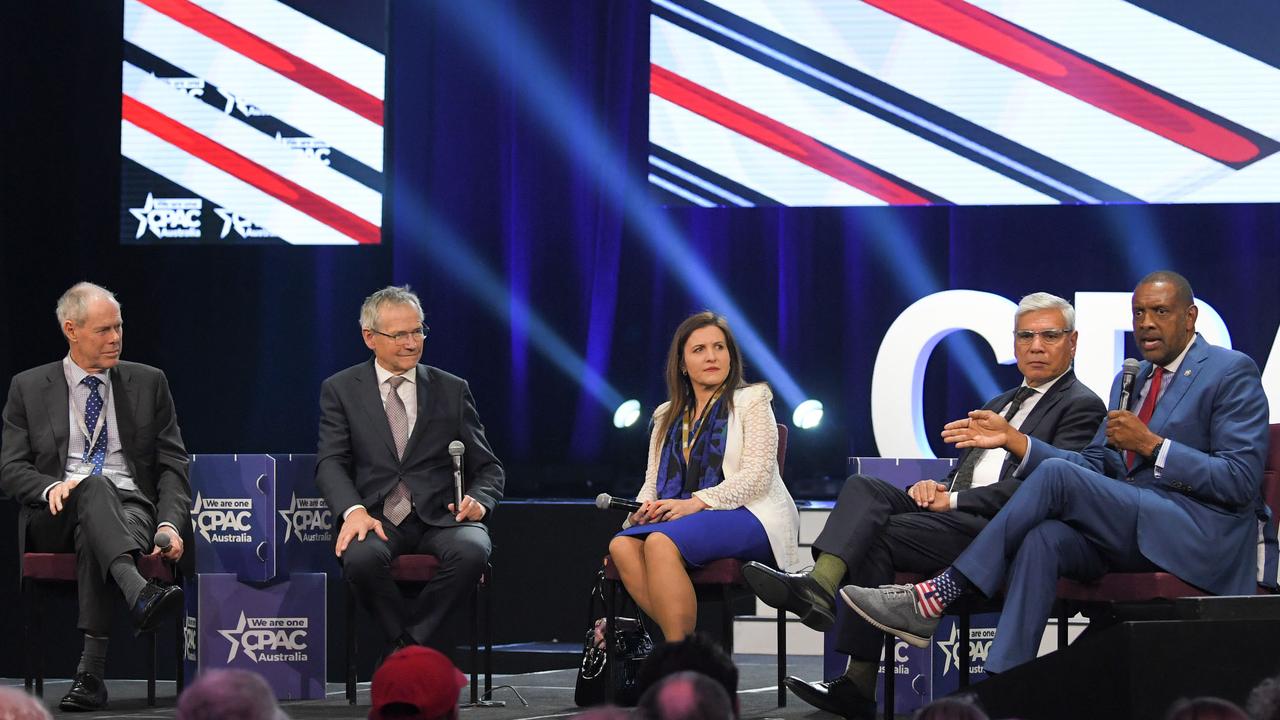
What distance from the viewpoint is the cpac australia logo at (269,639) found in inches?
A: 181

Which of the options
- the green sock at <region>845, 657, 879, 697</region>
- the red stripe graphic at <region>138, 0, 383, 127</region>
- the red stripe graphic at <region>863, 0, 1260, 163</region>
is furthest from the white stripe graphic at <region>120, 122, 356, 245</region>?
the green sock at <region>845, 657, 879, 697</region>

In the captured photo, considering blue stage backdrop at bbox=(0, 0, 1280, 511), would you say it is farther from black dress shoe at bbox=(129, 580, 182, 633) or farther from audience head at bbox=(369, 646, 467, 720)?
audience head at bbox=(369, 646, 467, 720)

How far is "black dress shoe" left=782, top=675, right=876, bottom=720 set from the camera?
3.61m

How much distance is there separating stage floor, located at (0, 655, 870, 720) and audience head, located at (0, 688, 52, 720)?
2.54 m

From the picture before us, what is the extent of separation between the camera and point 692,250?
249 inches

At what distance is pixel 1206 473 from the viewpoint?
364 centimetres

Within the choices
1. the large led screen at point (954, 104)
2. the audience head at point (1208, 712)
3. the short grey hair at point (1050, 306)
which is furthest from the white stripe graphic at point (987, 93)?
the audience head at point (1208, 712)

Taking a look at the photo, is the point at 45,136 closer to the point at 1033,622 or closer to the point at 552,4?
the point at 552,4

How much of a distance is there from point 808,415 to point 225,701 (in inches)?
194

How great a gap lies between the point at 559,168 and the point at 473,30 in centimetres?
74

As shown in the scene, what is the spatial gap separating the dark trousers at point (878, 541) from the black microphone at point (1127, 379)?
Answer: 0.49m

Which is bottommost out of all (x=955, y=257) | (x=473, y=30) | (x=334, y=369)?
(x=334, y=369)

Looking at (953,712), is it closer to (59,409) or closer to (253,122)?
(59,409)

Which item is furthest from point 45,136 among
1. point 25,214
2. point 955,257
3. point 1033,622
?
point 1033,622
